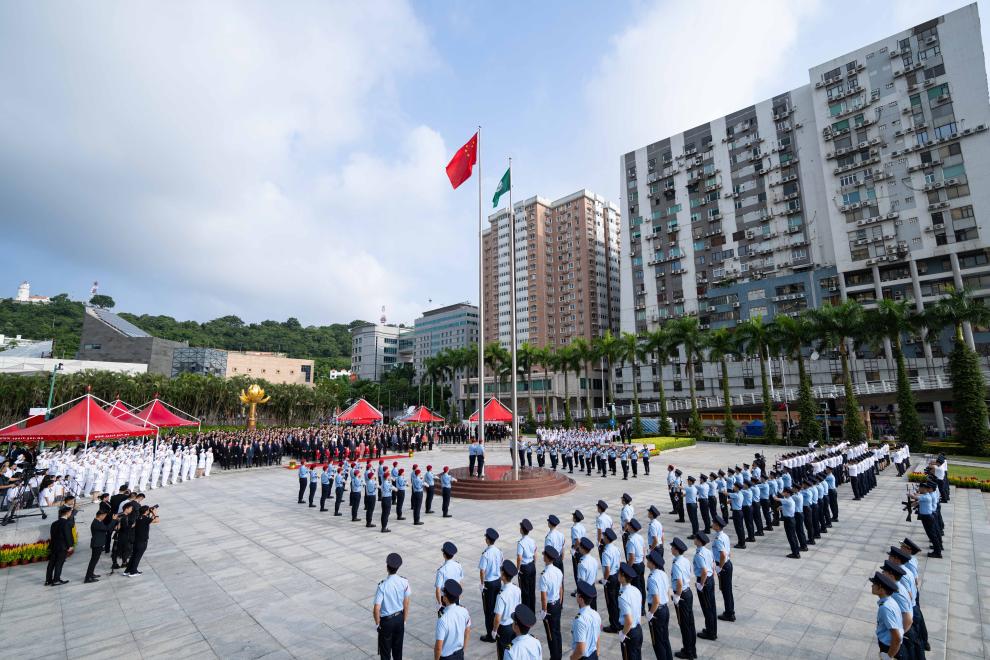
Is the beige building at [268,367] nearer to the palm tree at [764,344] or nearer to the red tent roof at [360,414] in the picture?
the red tent roof at [360,414]

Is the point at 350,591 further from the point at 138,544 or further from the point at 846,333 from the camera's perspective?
the point at 846,333

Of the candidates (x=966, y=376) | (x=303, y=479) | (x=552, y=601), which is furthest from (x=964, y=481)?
(x=303, y=479)

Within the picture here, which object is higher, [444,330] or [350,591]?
[444,330]

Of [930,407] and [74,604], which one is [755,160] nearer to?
[930,407]

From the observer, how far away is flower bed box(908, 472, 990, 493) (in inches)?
660

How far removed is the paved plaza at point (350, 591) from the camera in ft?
21.5

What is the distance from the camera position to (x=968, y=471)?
2106 centimetres

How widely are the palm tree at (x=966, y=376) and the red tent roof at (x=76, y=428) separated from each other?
43384 mm

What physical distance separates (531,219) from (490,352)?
1906 inches

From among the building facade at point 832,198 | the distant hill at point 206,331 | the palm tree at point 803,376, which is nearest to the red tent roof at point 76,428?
the palm tree at point 803,376

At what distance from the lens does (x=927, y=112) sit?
47.7 metres

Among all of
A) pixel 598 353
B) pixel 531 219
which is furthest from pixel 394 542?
pixel 531 219

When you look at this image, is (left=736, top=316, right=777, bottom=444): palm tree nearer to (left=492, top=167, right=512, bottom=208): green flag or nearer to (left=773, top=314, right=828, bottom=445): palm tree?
(left=773, top=314, right=828, bottom=445): palm tree

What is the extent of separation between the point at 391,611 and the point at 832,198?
64108 mm
